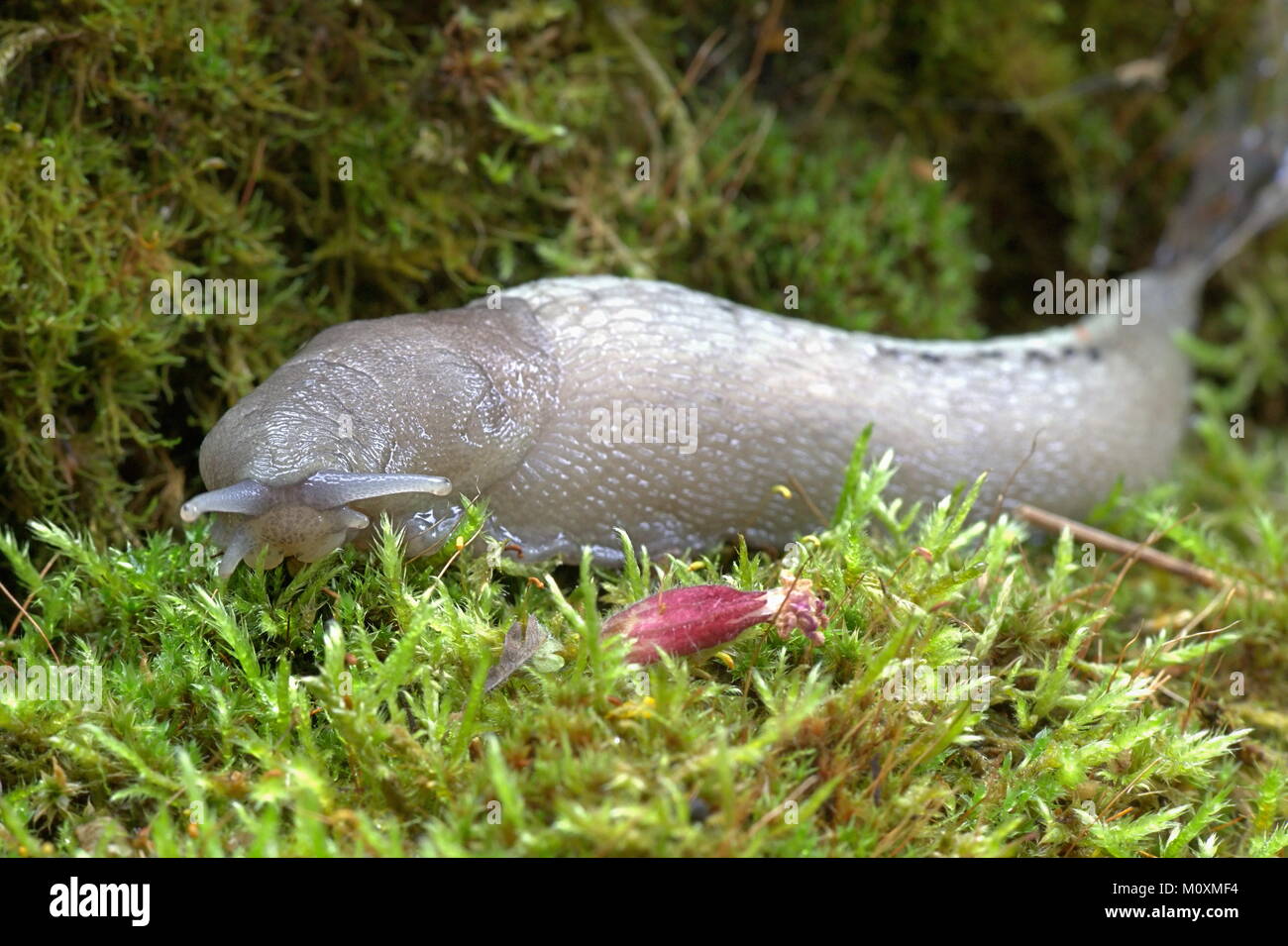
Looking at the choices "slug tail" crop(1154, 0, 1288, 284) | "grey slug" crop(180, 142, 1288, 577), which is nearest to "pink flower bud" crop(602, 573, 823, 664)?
"grey slug" crop(180, 142, 1288, 577)

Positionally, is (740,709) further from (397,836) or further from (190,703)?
(190,703)

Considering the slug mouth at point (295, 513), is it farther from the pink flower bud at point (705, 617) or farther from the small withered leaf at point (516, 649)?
the pink flower bud at point (705, 617)

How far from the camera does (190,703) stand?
2.51 metres

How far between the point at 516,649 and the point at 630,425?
1.07 meters

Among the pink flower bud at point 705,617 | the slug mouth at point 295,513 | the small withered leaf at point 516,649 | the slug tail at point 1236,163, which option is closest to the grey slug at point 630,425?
the slug mouth at point 295,513

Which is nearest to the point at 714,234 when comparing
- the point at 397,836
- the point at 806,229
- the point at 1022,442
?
the point at 806,229

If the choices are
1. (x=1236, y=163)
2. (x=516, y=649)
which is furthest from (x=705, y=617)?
(x=1236, y=163)

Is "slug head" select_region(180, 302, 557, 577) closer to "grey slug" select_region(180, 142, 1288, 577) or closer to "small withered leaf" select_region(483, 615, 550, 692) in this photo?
"grey slug" select_region(180, 142, 1288, 577)

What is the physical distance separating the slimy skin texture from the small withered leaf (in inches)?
17.5

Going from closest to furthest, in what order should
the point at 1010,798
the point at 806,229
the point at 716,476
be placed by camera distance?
1. the point at 1010,798
2. the point at 716,476
3. the point at 806,229

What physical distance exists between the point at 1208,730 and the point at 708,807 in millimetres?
1474

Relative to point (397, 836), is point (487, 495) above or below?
above

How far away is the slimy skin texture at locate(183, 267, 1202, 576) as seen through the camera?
2.71 metres

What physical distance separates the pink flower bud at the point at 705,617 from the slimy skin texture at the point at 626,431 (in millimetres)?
621
